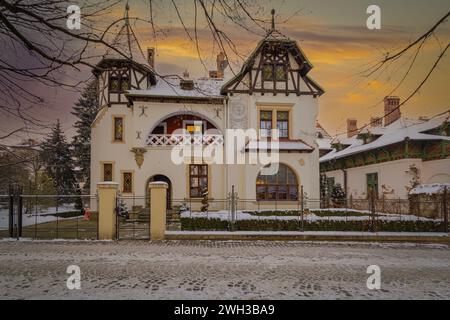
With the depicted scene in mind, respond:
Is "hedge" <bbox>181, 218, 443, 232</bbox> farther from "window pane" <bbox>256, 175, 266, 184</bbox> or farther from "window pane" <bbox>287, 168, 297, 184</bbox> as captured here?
"window pane" <bbox>287, 168, 297, 184</bbox>

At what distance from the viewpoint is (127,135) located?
72.4 ft

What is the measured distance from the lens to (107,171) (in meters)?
21.9

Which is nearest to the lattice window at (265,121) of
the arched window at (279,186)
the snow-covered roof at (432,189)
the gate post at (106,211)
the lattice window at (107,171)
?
the arched window at (279,186)

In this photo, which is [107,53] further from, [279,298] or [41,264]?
[41,264]

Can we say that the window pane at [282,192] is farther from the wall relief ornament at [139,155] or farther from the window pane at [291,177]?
the wall relief ornament at [139,155]

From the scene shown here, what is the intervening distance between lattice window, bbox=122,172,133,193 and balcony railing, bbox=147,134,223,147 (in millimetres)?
2335

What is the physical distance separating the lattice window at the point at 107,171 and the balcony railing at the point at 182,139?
114 inches

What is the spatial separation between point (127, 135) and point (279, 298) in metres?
18.2

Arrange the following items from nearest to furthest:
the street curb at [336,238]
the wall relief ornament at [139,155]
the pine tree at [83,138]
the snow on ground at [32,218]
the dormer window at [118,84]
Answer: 1. the street curb at [336,238]
2. the snow on ground at [32,218]
3. the wall relief ornament at [139,155]
4. the dormer window at [118,84]
5. the pine tree at [83,138]

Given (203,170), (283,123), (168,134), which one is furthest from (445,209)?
(168,134)

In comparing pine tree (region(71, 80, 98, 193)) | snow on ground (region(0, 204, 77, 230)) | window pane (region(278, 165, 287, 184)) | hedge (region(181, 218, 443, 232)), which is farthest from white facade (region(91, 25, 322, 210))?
pine tree (region(71, 80, 98, 193))

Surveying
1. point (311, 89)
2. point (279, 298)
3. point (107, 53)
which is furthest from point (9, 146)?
point (311, 89)

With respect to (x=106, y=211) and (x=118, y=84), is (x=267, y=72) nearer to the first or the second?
(x=118, y=84)

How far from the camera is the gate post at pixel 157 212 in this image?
1289 centimetres
